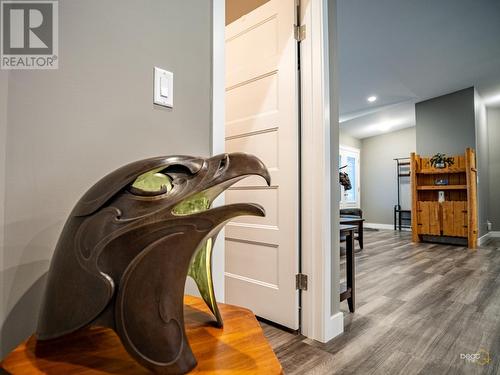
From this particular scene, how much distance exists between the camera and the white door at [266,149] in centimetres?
179

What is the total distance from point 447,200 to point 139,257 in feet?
20.1

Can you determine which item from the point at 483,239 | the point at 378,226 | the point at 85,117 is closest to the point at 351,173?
the point at 378,226

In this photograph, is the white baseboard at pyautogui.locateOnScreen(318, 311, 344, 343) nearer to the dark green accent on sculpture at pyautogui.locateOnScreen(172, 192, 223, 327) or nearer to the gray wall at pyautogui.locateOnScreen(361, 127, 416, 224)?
the dark green accent on sculpture at pyautogui.locateOnScreen(172, 192, 223, 327)

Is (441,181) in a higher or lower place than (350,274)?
higher

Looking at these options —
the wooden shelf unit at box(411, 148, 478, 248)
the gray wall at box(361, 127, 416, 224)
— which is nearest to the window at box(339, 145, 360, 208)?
the gray wall at box(361, 127, 416, 224)

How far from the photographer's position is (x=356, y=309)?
2180mm

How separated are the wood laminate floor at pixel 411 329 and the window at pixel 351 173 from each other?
15.3 feet

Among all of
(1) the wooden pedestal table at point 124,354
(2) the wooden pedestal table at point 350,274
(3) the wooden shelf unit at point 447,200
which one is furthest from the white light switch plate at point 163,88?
(3) the wooden shelf unit at point 447,200

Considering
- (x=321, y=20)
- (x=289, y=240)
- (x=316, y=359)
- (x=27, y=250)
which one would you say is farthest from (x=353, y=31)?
(x=27, y=250)

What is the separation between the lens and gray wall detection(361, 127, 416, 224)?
7762 millimetres

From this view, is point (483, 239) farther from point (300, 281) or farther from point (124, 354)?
point (124, 354)

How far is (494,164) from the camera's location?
644 centimetres

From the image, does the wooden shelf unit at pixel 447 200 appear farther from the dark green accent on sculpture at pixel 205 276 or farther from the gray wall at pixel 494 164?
the dark green accent on sculpture at pixel 205 276

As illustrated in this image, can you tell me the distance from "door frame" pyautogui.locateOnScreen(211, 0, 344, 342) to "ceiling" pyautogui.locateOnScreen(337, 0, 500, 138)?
169cm
